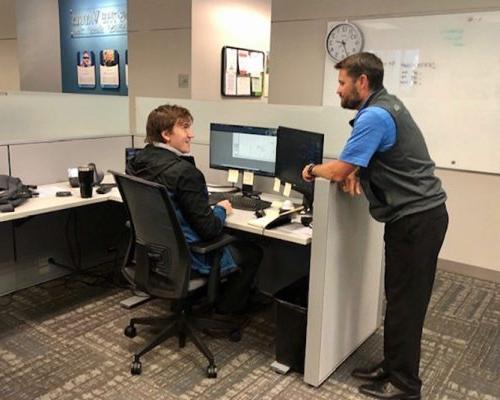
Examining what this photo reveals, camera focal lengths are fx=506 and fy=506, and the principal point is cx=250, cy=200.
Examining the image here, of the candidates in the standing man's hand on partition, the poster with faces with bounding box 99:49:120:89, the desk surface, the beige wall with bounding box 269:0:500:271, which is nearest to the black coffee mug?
the desk surface

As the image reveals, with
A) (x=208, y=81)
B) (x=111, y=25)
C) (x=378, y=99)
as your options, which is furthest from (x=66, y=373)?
(x=111, y=25)

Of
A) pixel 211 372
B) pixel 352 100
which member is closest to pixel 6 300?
pixel 211 372

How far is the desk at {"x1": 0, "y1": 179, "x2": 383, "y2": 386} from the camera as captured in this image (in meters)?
2.16

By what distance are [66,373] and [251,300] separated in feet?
3.94

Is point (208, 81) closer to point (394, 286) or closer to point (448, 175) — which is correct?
point (448, 175)

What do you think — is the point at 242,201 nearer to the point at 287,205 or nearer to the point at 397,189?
the point at 287,205

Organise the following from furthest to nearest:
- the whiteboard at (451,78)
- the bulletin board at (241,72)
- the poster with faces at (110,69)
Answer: the poster with faces at (110,69)
the bulletin board at (241,72)
the whiteboard at (451,78)

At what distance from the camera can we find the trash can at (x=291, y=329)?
234 centimetres

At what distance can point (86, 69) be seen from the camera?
6.68 metres

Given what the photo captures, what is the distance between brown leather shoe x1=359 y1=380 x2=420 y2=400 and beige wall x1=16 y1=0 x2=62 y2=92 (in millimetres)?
6136

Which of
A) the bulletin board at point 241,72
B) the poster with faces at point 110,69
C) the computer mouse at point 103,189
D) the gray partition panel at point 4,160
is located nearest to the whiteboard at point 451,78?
the bulletin board at point 241,72

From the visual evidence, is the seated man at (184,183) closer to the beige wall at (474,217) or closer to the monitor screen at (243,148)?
the monitor screen at (243,148)

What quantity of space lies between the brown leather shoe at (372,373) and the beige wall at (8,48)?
20.7 ft

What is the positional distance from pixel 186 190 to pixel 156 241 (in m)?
0.29
